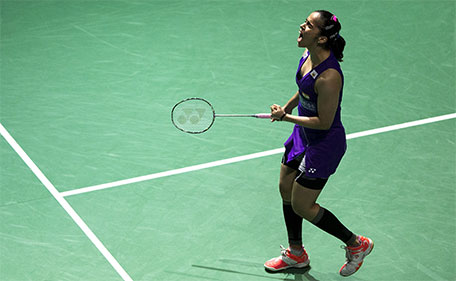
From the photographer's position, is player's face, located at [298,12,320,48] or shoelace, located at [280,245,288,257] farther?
shoelace, located at [280,245,288,257]

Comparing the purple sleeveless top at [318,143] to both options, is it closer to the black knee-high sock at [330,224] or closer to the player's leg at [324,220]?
the player's leg at [324,220]

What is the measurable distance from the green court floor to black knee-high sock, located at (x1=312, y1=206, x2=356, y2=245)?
1.30 feet

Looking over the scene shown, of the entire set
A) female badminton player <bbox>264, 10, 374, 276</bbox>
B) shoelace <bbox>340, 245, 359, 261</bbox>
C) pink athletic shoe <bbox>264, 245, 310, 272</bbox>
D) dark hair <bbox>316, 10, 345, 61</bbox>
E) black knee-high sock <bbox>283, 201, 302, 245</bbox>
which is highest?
dark hair <bbox>316, 10, 345, 61</bbox>

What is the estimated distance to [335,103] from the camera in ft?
17.2

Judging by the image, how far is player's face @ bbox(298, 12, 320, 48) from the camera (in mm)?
5207

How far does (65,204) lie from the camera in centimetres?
684

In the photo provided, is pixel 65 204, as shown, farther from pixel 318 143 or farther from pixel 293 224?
pixel 318 143

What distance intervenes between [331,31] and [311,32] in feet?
0.47

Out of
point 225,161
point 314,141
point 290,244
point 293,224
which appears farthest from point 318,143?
point 225,161

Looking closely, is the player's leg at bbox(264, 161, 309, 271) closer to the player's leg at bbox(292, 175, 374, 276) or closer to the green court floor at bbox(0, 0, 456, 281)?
the green court floor at bbox(0, 0, 456, 281)

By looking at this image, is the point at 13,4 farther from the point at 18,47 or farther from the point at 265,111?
the point at 265,111

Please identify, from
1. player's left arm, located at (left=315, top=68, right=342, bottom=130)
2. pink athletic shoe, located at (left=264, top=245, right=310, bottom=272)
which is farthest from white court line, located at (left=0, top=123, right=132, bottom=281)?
player's left arm, located at (left=315, top=68, right=342, bottom=130)

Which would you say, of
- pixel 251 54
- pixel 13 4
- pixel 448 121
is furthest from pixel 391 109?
pixel 13 4

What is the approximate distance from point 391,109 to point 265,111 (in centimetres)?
142
